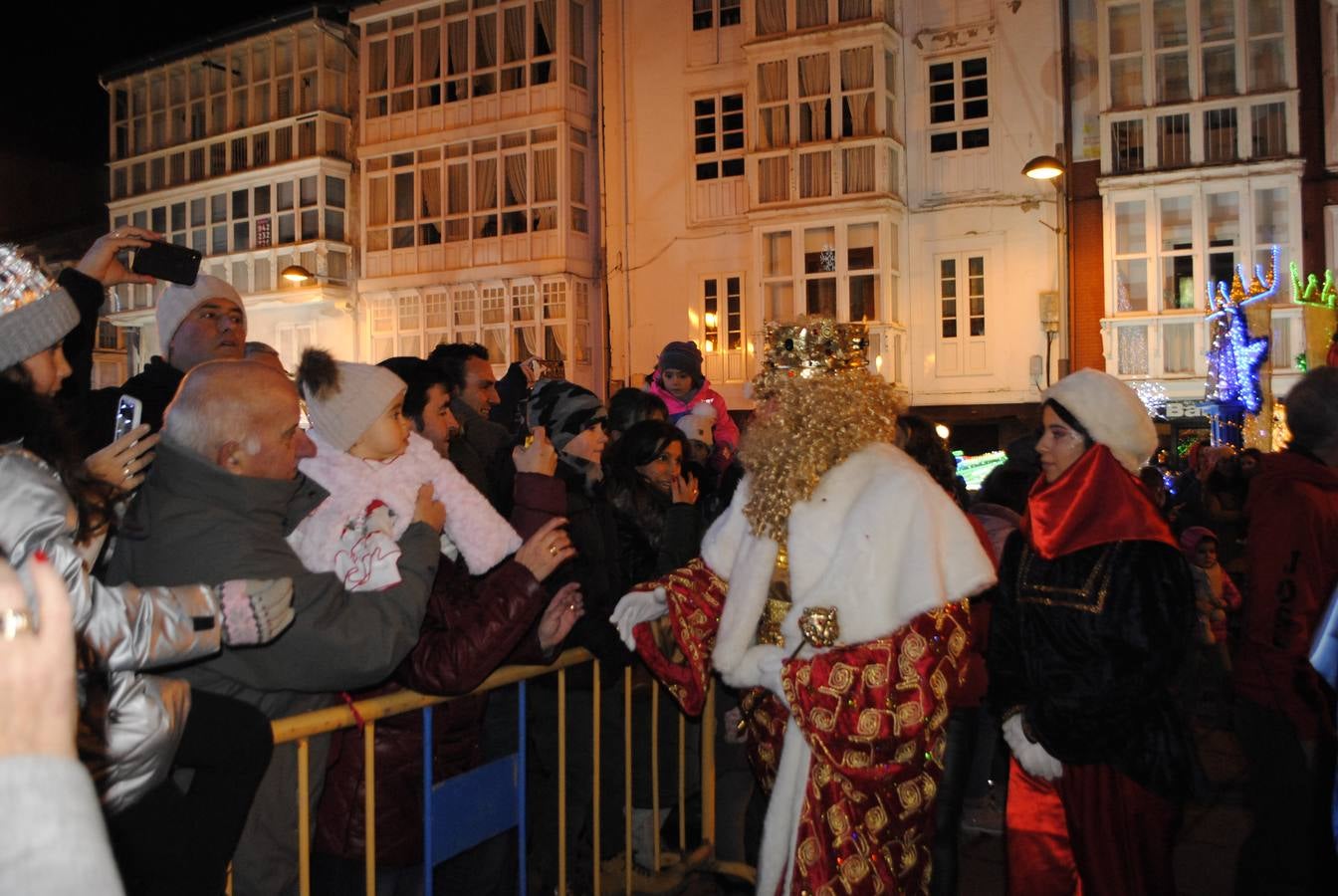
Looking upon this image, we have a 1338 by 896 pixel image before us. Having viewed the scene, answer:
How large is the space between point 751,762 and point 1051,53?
1975cm

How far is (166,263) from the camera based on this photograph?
4.12 metres

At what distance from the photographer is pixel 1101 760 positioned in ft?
12.1

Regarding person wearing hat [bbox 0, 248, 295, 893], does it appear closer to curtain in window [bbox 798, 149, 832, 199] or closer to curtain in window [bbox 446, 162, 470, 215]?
curtain in window [bbox 798, 149, 832, 199]

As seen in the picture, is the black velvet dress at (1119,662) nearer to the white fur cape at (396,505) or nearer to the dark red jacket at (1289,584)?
the dark red jacket at (1289,584)

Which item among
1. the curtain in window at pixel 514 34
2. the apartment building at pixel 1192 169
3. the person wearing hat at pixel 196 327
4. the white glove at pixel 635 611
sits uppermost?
the curtain in window at pixel 514 34

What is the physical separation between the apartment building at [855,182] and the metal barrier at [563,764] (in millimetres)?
16674

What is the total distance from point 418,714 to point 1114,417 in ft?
Result: 8.80

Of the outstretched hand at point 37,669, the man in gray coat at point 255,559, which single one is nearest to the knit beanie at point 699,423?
the man in gray coat at point 255,559

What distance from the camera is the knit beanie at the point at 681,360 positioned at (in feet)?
25.5

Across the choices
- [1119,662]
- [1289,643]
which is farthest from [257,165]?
[1119,662]

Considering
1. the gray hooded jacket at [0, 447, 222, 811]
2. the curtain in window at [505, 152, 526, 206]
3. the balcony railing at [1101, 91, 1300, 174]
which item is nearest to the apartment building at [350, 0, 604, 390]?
the curtain in window at [505, 152, 526, 206]

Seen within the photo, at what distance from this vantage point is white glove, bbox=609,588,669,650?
12.9 feet

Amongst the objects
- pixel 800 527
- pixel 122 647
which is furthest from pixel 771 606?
pixel 122 647

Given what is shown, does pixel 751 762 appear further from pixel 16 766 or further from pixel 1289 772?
pixel 16 766
